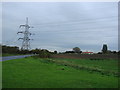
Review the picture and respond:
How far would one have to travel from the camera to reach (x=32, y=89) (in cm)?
680

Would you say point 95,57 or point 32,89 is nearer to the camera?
point 32,89

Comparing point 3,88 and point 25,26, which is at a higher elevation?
point 25,26

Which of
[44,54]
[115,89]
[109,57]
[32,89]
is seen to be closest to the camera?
[32,89]

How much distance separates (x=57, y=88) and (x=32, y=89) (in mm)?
1069

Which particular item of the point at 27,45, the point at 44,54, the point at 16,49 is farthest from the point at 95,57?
the point at 16,49

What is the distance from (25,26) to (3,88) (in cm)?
4446

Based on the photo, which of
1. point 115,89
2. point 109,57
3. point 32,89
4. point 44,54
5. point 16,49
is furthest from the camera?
point 16,49

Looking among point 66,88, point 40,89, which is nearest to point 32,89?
point 40,89

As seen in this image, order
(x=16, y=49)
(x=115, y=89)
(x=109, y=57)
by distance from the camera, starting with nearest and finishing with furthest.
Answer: (x=115, y=89) → (x=109, y=57) → (x=16, y=49)

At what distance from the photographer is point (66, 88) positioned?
7.17 metres

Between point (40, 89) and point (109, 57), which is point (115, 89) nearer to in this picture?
point (40, 89)

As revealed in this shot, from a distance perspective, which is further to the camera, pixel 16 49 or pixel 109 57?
A: pixel 16 49

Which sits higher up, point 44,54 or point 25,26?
point 25,26

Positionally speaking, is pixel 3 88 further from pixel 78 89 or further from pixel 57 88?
pixel 78 89
